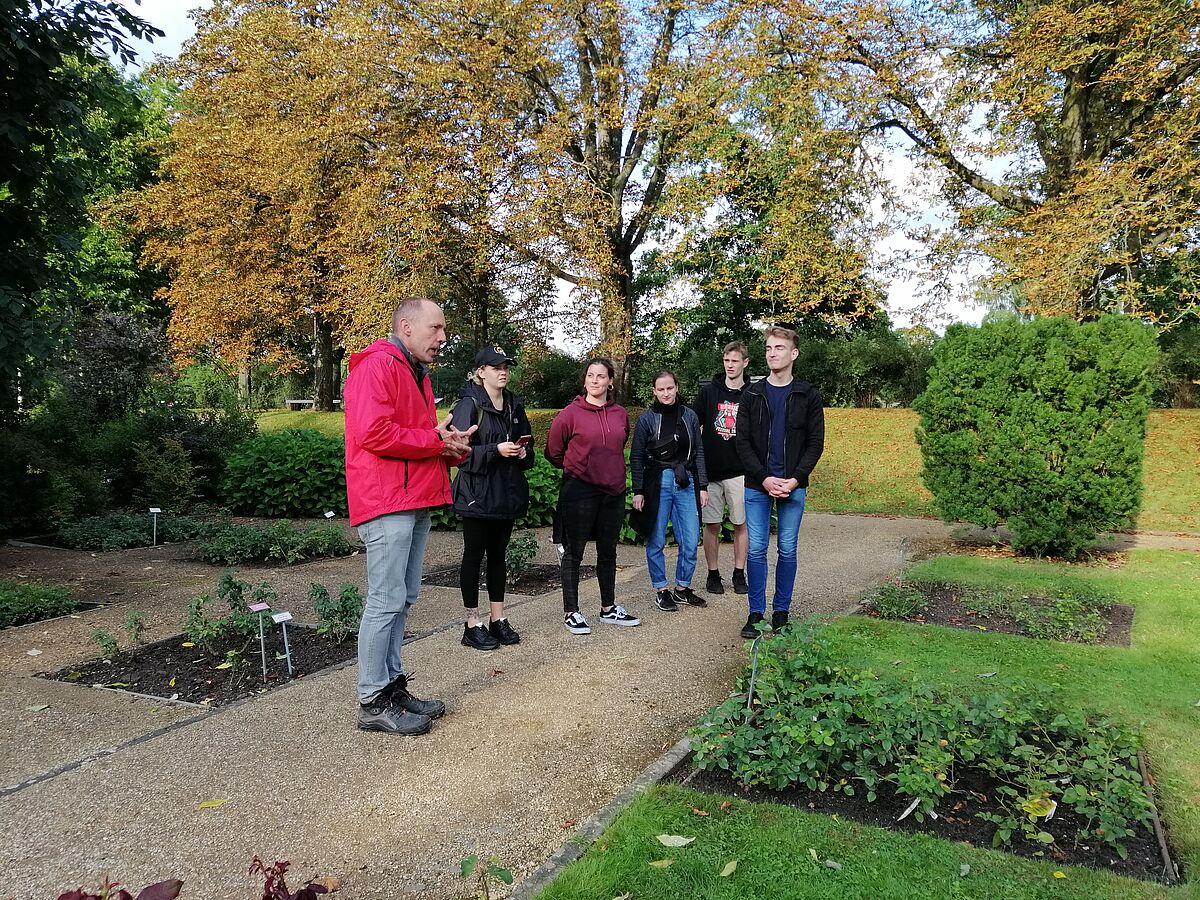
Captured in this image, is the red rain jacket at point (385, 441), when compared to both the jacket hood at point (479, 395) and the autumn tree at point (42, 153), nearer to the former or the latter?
the jacket hood at point (479, 395)

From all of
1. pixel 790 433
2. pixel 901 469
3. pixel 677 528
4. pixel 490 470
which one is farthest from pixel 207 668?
pixel 901 469

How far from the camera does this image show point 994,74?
45.8 ft

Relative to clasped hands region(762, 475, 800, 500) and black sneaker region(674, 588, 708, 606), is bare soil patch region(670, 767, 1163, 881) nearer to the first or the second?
clasped hands region(762, 475, 800, 500)

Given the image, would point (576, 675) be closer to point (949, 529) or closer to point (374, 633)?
point (374, 633)

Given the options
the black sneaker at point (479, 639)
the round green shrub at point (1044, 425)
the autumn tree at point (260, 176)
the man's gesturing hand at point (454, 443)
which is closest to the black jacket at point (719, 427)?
the black sneaker at point (479, 639)

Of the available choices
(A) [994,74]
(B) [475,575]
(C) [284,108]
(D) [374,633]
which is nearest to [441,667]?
(B) [475,575]

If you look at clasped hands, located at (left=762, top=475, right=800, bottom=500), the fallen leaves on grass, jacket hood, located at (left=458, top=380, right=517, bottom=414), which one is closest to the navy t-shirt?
clasped hands, located at (left=762, top=475, right=800, bottom=500)

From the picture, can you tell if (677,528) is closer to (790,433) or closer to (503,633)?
(790,433)

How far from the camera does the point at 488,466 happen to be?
471cm

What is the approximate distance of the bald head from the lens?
375 centimetres

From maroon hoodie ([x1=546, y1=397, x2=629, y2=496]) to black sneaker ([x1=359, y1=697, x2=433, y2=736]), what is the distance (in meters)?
2.13

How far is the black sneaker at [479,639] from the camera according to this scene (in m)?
5.11

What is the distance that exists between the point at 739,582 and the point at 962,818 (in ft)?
13.1

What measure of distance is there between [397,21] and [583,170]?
4366 millimetres
